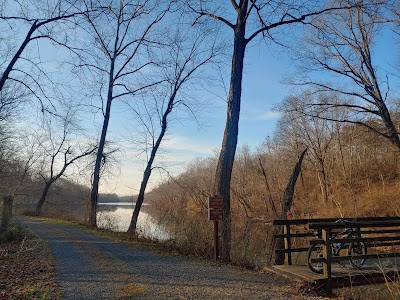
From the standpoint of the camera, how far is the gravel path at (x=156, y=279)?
5.59 metres

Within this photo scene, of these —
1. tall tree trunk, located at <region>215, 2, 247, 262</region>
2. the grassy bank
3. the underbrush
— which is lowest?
the grassy bank

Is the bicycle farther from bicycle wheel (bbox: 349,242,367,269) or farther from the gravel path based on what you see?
the gravel path

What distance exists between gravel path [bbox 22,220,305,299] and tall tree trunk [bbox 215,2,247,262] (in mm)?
2029

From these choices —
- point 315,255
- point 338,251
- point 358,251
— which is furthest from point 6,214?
point 358,251

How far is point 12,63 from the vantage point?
10.5 metres

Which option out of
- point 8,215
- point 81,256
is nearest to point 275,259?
point 81,256

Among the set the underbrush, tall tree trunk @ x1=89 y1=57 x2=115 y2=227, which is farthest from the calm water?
the underbrush

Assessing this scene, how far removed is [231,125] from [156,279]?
15.9 ft

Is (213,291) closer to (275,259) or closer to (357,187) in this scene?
(275,259)

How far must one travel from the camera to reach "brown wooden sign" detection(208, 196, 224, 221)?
8344mm

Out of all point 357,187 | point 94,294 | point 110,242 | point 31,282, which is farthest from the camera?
point 357,187

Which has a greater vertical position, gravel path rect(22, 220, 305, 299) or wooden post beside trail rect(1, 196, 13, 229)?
wooden post beside trail rect(1, 196, 13, 229)

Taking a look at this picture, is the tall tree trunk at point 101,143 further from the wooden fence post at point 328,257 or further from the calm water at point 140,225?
the wooden fence post at point 328,257

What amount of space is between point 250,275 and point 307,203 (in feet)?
83.1
